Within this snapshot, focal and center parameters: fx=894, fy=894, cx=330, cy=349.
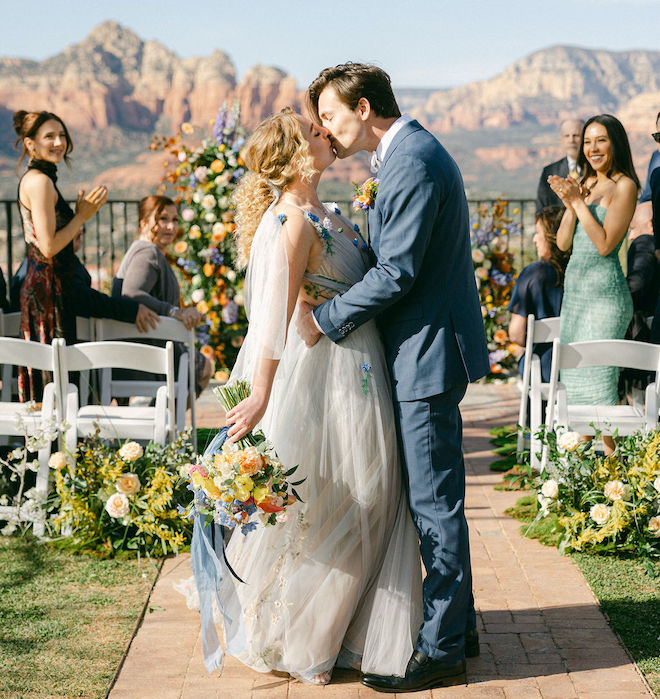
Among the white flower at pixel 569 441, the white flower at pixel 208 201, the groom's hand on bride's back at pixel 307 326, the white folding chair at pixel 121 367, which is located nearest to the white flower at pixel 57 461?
the white folding chair at pixel 121 367

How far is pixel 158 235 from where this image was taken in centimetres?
580

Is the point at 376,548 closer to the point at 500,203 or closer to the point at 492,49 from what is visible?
the point at 500,203

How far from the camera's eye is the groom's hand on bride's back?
2.88 m


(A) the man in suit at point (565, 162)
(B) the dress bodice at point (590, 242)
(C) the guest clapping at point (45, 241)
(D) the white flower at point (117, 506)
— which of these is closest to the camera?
(D) the white flower at point (117, 506)

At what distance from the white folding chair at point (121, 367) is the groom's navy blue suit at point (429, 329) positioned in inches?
62.5

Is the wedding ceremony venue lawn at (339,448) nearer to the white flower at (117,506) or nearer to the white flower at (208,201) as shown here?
the white flower at (117,506)

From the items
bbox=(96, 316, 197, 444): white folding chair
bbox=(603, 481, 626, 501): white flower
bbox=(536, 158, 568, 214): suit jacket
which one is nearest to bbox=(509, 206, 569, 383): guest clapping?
bbox=(536, 158, 568, 214): suit jacket

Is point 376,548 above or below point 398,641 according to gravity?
above

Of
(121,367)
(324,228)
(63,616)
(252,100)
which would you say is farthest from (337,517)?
(252,100)

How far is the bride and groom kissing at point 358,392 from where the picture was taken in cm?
276

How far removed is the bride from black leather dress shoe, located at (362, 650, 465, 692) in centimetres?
3

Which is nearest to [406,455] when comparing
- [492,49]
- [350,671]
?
[350,671]

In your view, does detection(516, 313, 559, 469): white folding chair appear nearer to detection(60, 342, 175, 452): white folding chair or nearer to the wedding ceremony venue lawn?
the wedding ceremony venue lawn

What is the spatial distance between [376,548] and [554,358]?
5.87 feet
